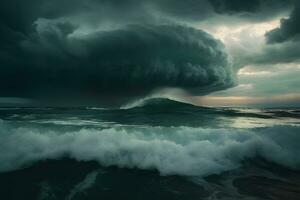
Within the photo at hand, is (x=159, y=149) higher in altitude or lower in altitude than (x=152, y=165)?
higher

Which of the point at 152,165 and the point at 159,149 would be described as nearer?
the point at 152,165

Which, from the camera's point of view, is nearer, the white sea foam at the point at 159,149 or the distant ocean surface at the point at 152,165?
the distant ocean surface at the point at 152,165

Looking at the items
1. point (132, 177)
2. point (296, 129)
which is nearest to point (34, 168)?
point (132, 177)

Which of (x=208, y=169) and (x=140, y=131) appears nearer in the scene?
(x=208, y=169)

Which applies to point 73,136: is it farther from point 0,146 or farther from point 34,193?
point 34,193
